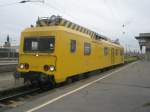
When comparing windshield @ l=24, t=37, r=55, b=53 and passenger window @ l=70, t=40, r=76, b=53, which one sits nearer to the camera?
windshield @ l=24, t=37, r=55, b=53

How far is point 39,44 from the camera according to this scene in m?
14.6

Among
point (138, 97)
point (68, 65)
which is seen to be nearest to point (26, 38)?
point (68, 65)

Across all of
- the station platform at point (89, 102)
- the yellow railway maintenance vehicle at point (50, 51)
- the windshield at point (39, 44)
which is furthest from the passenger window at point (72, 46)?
the station platform at point (89, 102)

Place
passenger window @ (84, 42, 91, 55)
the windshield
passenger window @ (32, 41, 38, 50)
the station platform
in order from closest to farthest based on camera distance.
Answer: the station platform, the windshield, passenger window @ (32, 41, 38, 50), passenger window @ (84, 42, 91, 55)

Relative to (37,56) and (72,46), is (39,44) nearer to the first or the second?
(37,56)

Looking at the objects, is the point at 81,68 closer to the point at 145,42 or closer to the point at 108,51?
the point at 108,51

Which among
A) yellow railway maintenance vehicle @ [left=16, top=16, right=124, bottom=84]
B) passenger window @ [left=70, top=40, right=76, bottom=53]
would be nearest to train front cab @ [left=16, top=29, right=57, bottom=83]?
yellow railway maintenance vehicle @ [left=16, top=16, right=124, bottom=84]

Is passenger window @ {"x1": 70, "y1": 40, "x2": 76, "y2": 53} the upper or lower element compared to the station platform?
upper

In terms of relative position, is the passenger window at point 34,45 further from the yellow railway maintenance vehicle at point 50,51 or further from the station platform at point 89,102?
the station platform at point 89,102

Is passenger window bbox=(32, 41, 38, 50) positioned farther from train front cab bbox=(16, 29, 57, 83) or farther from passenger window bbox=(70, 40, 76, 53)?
passenger window bbox=(70, 40, 76, 53)

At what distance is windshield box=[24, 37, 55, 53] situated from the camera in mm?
14202

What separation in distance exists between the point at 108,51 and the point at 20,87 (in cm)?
1259

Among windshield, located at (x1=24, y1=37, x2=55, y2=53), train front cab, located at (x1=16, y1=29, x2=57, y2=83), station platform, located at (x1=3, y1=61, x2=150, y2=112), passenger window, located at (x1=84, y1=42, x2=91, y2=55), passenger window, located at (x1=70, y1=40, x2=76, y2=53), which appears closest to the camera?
station platform, located at (x1=3, y1=61, x2=150, y2=112)

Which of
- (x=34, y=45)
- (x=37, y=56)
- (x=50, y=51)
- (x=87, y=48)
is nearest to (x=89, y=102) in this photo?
(x=50, y=51)
